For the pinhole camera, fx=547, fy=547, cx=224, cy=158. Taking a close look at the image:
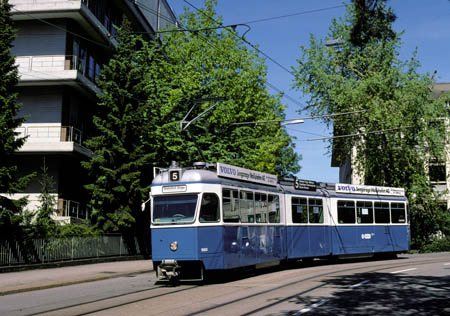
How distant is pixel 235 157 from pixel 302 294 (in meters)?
21.4

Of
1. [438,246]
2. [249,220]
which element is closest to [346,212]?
[249,220]

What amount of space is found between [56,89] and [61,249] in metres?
11.9

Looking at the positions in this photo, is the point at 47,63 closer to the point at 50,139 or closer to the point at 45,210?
the point at 50,139

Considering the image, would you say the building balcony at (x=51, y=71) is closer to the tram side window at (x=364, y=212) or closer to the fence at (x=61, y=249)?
the fence at (x=61, y=249)

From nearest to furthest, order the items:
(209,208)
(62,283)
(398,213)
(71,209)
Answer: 1. (209,208)
2. (62,283)
3. (398,213)
4. (71,209)

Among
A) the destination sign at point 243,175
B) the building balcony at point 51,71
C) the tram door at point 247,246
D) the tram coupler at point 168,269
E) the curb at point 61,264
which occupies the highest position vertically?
the building balcony at point 51,71

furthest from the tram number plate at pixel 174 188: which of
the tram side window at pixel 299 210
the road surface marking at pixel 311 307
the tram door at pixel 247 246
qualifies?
the tram side window at pixel 299 210

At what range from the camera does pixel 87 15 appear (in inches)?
1198

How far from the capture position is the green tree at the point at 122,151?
87.2ft

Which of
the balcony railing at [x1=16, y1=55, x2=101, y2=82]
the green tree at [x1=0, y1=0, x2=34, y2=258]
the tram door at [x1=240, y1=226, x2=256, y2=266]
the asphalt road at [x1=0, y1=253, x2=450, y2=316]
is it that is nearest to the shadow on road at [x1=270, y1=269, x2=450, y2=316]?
the asphalt road at [x1=0, y1=253, x2=450, y2=316]

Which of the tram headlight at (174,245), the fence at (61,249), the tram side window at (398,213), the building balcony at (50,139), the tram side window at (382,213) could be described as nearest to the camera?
the tram headlight at (174,245)

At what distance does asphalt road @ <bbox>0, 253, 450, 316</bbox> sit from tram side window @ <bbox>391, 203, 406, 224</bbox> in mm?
8606

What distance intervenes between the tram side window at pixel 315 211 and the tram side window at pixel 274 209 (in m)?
2.54

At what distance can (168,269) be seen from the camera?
1472 cm
